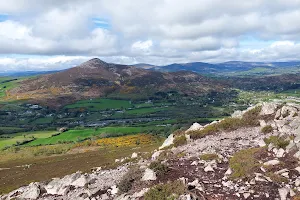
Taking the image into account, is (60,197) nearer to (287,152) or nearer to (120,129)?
(287,152)

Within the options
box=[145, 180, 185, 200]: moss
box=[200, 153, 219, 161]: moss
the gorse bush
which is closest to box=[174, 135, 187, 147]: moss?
the gorse bush

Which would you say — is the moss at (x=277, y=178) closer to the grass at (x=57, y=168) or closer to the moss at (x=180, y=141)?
the moss at (x=180, y=141)

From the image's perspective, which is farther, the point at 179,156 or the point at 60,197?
the point at 179,156

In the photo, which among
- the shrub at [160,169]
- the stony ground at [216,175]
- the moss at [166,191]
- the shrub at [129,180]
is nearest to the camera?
the moss at [166,191]

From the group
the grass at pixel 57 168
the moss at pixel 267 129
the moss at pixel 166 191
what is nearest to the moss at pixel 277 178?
the moss at pixel 166 191

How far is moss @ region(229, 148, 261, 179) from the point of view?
25.4m

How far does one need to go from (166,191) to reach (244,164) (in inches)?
360

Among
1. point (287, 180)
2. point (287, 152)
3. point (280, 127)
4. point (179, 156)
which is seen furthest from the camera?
point (280, 127)

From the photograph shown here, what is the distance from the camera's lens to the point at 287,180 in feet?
75.8

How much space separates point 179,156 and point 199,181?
31.0 feet

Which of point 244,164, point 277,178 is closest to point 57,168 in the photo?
point 244,164

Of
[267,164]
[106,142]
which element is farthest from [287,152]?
[106,142]

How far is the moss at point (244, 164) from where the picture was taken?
83.3ft

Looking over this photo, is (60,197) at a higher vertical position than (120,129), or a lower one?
higher
